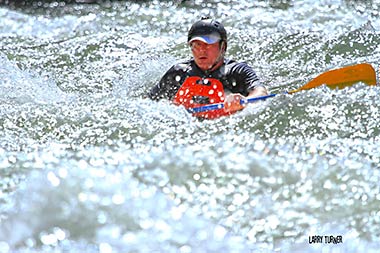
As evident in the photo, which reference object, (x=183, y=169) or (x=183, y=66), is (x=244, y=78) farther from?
(x=183, y=169)

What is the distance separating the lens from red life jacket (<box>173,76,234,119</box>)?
458 centimetres

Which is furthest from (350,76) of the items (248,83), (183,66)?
(183,66)

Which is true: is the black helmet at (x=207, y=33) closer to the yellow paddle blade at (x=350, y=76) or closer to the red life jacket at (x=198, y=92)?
the red life jacket at (x=198, y=92)

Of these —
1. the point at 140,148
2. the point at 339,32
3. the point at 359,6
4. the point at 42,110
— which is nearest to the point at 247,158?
the point at 140,148

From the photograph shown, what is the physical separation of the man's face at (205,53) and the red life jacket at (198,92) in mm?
140

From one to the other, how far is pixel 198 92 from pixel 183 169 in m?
1.43

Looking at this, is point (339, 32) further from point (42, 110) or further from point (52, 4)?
point (52, 4)

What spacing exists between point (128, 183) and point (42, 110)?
5.44 ft

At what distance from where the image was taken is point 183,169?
3.28 meters

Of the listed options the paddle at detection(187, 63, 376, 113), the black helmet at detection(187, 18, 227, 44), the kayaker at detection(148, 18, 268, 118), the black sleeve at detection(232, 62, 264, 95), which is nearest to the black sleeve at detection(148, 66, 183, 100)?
the kayaker at detection(148, 18, 268, 118)

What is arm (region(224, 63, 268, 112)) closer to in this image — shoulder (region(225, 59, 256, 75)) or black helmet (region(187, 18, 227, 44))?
shoulder (region(225, 59, 256, 75))

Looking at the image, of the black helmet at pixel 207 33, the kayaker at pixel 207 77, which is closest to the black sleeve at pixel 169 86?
the kayaker at pixel 207 77

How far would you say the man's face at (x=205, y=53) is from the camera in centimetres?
482

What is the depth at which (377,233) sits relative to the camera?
283cm
